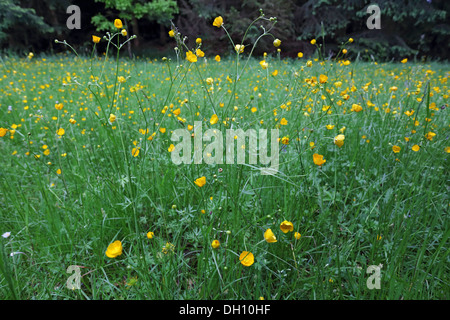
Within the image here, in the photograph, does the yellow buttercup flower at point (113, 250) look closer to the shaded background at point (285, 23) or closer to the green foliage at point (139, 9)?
the shaded background at point (285, 23)

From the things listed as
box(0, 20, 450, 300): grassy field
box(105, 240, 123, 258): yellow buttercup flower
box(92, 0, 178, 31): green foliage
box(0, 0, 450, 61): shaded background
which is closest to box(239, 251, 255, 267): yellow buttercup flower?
box(0, 20, 450, 300): grassy field

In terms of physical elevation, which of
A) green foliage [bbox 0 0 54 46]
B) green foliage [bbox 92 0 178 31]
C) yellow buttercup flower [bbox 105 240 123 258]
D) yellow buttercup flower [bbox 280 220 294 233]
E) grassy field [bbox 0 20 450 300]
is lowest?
grassy field [bbox 0 20 450 300]

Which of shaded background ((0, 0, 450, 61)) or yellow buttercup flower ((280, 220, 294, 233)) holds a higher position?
shaded background ((0, 0, 450, 61))

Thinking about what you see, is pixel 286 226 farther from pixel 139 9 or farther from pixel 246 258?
pixel 139 9

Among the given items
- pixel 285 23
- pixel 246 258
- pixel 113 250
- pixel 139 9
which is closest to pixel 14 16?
pixel 139 9

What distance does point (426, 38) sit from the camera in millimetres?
10406

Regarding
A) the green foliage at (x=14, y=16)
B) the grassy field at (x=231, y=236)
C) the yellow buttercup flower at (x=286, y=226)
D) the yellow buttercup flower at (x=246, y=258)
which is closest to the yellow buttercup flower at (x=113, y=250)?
the grassy field at (x=231, y=236)

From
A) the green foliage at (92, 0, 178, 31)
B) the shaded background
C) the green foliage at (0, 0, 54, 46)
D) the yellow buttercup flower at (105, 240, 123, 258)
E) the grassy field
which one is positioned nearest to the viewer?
the yellow buttercup flower at (105, 240, 123, 258)

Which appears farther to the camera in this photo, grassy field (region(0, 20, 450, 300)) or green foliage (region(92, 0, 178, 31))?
green foliage (region(92, 0, 178, 31))

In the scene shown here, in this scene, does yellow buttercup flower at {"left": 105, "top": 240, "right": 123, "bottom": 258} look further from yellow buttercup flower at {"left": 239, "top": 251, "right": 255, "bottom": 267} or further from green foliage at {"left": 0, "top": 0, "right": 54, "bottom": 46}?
green foliage at {"left": 0, "top": 0, "right": 54, "bottom": 46}

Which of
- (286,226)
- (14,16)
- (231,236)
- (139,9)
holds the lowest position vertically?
(231,236)
